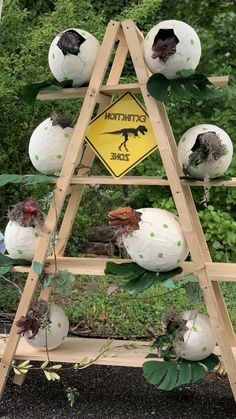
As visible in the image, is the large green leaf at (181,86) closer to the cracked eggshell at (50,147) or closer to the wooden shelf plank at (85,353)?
the cracked eggshell at (50,147)

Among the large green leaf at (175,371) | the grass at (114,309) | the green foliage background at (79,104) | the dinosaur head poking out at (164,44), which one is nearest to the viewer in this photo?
the dinosaur head poking out at (164,44)

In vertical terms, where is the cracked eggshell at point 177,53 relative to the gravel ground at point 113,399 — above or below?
above

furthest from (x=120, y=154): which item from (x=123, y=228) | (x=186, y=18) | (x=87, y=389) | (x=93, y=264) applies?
(x=186, y=18)

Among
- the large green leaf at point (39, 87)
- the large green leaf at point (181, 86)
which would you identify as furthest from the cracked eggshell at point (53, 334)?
the large green leaf at point (181, 86)

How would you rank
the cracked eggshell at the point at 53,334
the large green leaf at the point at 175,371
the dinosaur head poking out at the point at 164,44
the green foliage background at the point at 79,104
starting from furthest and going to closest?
the green foliage background at the point at 79,104 → the cracked eggshell at the point at 53,334 → the large green leaf at the point at 175,371 → the dinosaur head poking out at the point at 164,44

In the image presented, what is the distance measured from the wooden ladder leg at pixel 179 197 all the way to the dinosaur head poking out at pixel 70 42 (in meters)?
0.20

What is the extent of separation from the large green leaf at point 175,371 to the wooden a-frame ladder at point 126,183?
105 mm

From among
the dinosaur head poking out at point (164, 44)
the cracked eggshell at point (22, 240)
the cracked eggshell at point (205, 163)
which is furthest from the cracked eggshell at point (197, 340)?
the dinosaur head poking out at point (164, 44)

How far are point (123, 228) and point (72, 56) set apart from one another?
739mm

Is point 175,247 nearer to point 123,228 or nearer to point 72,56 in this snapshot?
point 123,228

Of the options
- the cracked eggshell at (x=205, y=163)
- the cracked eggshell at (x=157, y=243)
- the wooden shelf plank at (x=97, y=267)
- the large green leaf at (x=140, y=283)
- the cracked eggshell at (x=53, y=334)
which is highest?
the cracked eggshell at (x=205, y=163)

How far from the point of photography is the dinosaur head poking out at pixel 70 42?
8.43 ft

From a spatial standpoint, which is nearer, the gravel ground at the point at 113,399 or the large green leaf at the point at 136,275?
the large green leaf at the point at 136,275

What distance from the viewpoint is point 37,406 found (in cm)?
281
